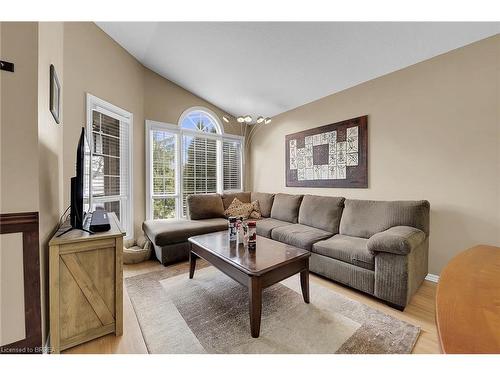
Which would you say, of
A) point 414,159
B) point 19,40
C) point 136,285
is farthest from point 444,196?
point 19,40

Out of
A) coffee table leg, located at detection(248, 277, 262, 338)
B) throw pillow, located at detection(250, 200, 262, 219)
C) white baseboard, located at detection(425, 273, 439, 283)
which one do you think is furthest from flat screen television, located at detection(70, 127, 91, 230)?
white baseboard, located at detection(425, 273, 439, 283)

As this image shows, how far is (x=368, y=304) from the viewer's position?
6.18ft

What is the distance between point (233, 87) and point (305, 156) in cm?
165

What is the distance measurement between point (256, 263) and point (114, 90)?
2.96 m

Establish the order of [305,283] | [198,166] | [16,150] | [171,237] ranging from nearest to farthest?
[16,150]
[305,283]
[171,237]
[198,166]

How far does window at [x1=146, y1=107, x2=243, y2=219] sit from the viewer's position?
11.9ft

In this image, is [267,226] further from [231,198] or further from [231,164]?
[231,164]

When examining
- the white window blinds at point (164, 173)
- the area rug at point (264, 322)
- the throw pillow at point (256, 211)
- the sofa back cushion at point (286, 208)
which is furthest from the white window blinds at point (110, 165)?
the sofa back cushion at point (286, 208)

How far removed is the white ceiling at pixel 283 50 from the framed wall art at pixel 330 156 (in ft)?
1.91

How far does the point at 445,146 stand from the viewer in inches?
86.3

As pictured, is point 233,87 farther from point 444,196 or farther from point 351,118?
point 444,196

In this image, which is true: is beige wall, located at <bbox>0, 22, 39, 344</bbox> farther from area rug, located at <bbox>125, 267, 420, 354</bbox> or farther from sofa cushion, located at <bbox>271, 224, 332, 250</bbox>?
sofa cushion, located at <bbox>271, 224, 332, 250</bbox>

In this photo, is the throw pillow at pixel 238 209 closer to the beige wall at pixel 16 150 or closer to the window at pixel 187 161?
the window at pixel 187 161

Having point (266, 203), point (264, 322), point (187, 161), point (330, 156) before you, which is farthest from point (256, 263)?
point (187, 161)
